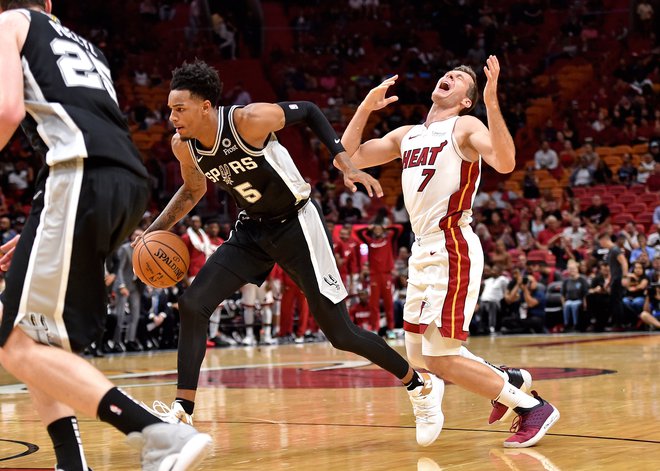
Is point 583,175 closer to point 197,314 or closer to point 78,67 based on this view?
point 197,314

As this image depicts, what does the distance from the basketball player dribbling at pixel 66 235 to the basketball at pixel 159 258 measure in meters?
1.71

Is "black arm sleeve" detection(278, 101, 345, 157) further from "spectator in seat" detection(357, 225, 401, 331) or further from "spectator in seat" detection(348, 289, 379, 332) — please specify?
"spectator in seat" detection(348, 289, 379, 332)

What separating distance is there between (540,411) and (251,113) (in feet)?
7.25

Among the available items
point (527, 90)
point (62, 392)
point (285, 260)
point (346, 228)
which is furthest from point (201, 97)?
point (527, 90)

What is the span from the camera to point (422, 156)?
219 inches

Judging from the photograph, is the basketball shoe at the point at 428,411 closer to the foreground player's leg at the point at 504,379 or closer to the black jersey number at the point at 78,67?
the foreground player's leg at the point at 504,379

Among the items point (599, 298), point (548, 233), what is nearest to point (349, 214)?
point (548, 233)

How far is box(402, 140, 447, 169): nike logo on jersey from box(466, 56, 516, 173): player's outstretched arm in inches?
11.3

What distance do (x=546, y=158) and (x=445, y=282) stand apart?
17.6 m

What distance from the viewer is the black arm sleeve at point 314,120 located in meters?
5.32

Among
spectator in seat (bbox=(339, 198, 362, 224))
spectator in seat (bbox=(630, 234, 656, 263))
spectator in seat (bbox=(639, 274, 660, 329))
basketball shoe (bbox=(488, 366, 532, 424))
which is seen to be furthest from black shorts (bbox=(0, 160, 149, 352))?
spectator in seat (bbox=(339, 198, 362, 224))

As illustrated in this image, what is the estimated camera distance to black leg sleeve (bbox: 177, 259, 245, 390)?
5.37m

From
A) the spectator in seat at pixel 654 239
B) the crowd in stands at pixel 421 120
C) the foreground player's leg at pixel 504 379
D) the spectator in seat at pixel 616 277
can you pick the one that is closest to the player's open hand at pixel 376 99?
the foreground player's leg at pixel 504 379

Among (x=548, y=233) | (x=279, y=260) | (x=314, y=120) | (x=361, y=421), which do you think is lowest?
(x=361, y=421)
